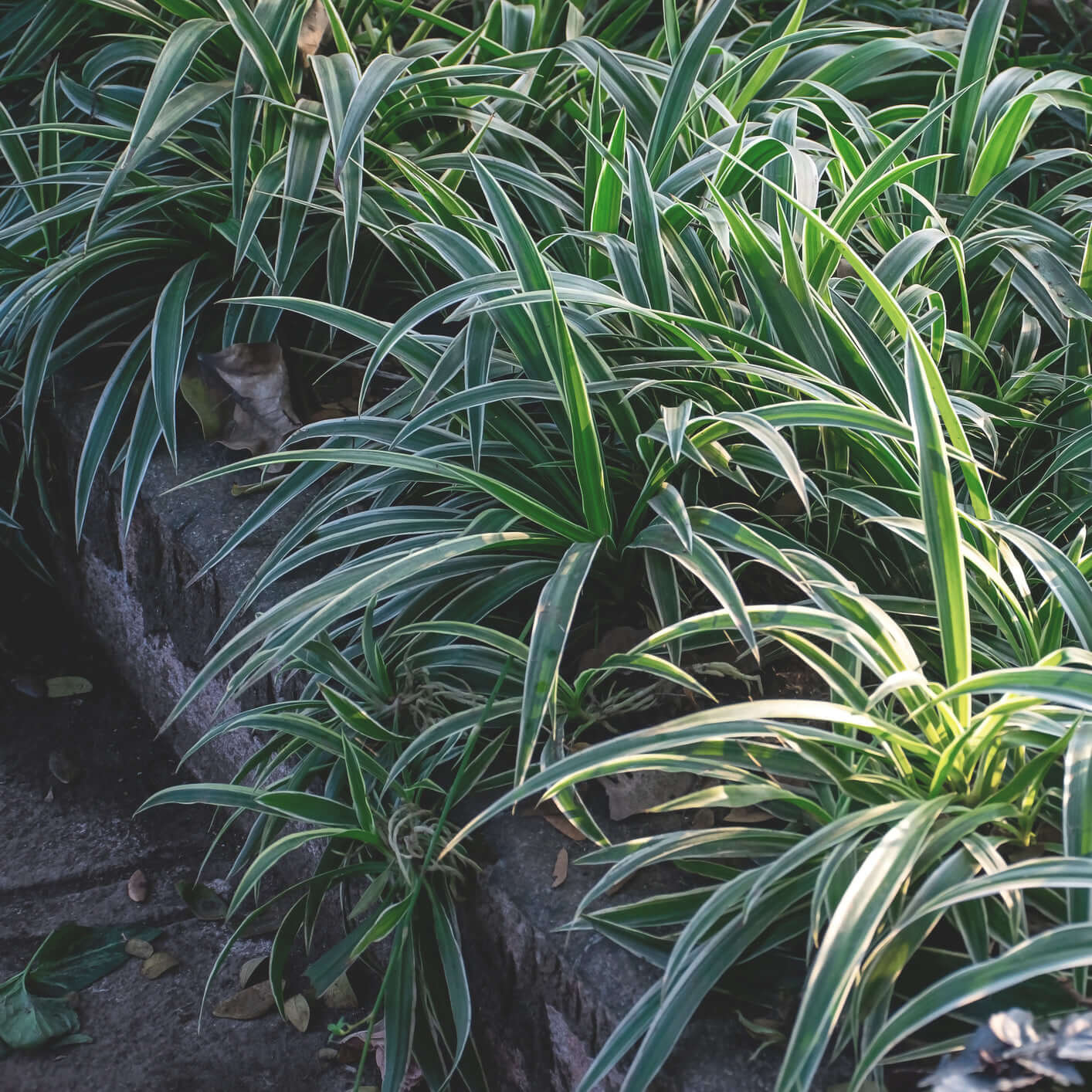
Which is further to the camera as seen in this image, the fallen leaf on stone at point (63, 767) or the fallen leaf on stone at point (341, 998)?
the fallen leaf on stone at point (63, 767)

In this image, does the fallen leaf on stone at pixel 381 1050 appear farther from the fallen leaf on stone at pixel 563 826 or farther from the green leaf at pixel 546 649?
the green leaf at pixel 546 649

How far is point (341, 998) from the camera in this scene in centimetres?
154

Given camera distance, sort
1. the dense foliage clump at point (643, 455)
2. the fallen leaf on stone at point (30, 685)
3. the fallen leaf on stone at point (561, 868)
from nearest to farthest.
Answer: the dense foliage clump at point (643, 455) → the fallen leaf on stone at point (561, 868) → the fallen leaf on stone at point (30, 685)

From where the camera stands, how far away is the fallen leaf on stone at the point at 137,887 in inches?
68.2

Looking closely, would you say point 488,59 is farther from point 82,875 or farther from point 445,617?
point 82,875

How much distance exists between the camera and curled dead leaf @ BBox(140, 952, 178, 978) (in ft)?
5.27

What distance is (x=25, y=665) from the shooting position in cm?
217

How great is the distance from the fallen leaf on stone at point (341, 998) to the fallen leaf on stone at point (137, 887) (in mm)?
375

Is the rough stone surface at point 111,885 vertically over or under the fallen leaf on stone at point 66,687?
under

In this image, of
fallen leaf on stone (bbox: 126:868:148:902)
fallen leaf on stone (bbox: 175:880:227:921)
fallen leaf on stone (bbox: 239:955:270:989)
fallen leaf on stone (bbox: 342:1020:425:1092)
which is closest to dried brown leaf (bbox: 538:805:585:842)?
fallen leaf on stone (bbox: 342:1020:425:1092)

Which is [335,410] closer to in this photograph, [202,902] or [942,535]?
[202,902]

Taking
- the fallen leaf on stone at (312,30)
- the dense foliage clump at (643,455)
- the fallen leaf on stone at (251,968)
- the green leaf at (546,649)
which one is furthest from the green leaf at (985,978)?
the fallen leaf on stone at (312,30)

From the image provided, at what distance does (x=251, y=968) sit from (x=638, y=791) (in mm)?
699

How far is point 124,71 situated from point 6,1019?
71.0 inches
